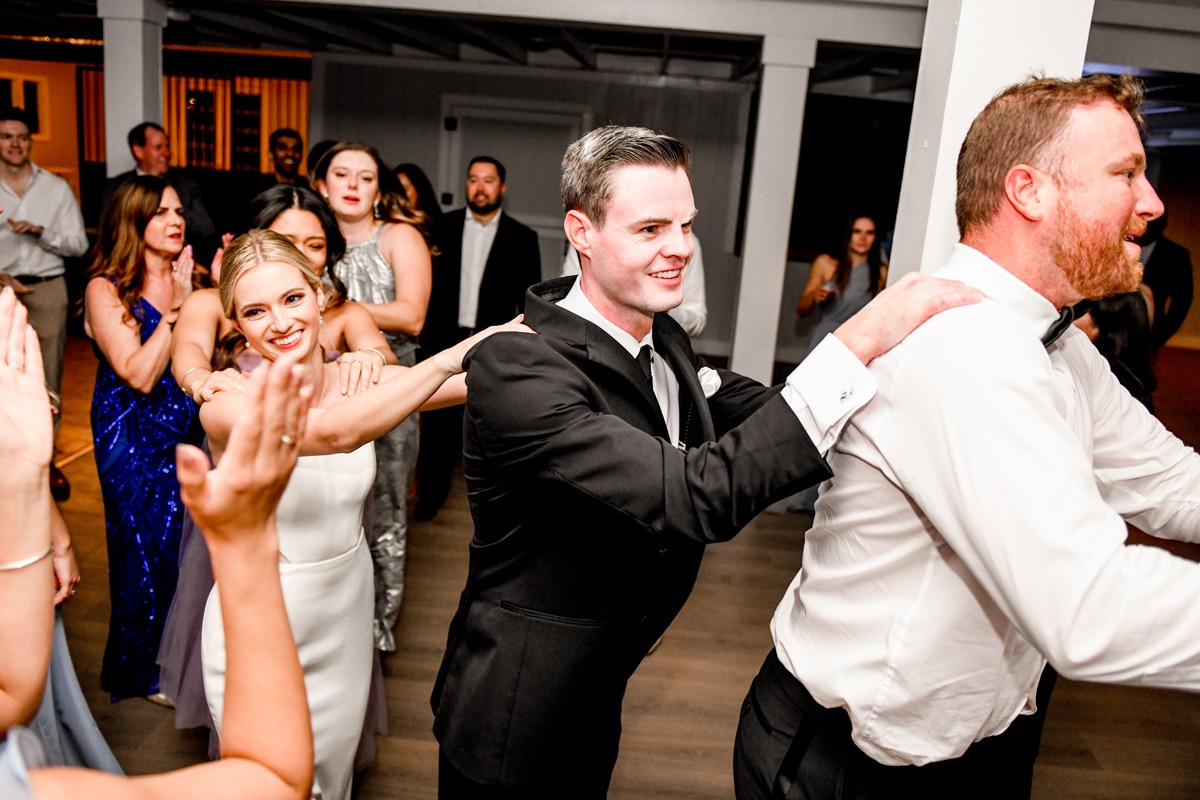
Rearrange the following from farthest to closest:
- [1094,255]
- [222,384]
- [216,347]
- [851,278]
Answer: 1. [851,278]
2. [216,347]
3. [222,384]
4. [1094,255]

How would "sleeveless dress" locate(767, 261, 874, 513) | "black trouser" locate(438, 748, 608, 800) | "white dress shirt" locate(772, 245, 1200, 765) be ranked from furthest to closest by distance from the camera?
1. "sleeveless dress" locate(767, 261, 874, 513)
2. "black trouser" locate(438, 748, 608, 800)
3. "white dress shirt" locate(772, 245, 1200, 765)

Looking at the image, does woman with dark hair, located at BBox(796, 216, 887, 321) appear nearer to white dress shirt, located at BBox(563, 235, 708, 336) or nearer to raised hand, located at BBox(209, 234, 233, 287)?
white dress shirt, located at BBox(563, 235, 708, 336)

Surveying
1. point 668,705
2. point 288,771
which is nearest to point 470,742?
point 288,771

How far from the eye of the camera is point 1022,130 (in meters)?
1.14

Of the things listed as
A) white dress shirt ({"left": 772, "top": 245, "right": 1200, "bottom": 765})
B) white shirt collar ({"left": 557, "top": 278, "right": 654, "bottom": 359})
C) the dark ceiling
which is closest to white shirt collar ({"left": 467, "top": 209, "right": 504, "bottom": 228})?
the dark ceiling

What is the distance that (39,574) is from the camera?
3.53 feet

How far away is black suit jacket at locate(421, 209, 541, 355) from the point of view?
467 centimetres

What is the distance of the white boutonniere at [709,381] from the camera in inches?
64.3

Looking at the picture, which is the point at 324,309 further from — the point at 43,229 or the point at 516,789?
the point at 43,229

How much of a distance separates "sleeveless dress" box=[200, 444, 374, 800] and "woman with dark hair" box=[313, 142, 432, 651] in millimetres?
958

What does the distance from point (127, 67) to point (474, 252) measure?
6.76 ft

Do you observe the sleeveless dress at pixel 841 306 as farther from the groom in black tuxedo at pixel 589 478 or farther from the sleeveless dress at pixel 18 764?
the sleeveless dress at pixel 18 764

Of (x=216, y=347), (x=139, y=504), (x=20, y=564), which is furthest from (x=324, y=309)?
(x=20, y=564)

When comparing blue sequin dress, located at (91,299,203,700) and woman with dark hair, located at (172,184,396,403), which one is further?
blue sequin dress, located at (91,299,203,700)
